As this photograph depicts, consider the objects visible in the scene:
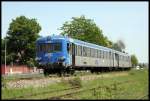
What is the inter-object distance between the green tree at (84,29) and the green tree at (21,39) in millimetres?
7601

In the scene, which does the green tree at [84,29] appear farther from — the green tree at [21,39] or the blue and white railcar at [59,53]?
the blue and white railcar at [59,53]

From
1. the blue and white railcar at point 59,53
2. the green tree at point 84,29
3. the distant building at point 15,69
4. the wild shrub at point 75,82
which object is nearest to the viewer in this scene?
the wild shrub at point 75,82

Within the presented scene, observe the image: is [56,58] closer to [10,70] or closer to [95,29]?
[10,70]

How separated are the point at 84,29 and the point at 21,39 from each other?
1251 cm

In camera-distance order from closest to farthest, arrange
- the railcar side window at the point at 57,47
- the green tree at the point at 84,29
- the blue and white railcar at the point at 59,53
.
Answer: the blue and white railcar at the point at 59,53, the railcar side window at the point at 57,47, the green tree at the point at 84,29

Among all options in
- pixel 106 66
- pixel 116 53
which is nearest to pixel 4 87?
pixel 106 66

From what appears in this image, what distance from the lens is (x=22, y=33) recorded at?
93938 millimetres

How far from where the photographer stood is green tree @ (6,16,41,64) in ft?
305

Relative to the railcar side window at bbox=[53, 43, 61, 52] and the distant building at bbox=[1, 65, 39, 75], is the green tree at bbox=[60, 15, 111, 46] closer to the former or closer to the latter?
the distant building at bbox=[1, 65, 39, 75]

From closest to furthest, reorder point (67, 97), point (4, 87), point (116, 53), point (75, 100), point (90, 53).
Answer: point (75, 100)
point (67, 97)
point (4, 87)
point (90, 53)
point (116, 53)

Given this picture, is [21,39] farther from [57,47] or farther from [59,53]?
[59,53]

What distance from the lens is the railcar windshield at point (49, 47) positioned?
112 ft

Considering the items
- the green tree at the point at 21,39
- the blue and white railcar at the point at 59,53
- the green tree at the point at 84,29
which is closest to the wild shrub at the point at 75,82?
the blue and white railcar at the point at 59,53

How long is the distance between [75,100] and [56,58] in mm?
16017
